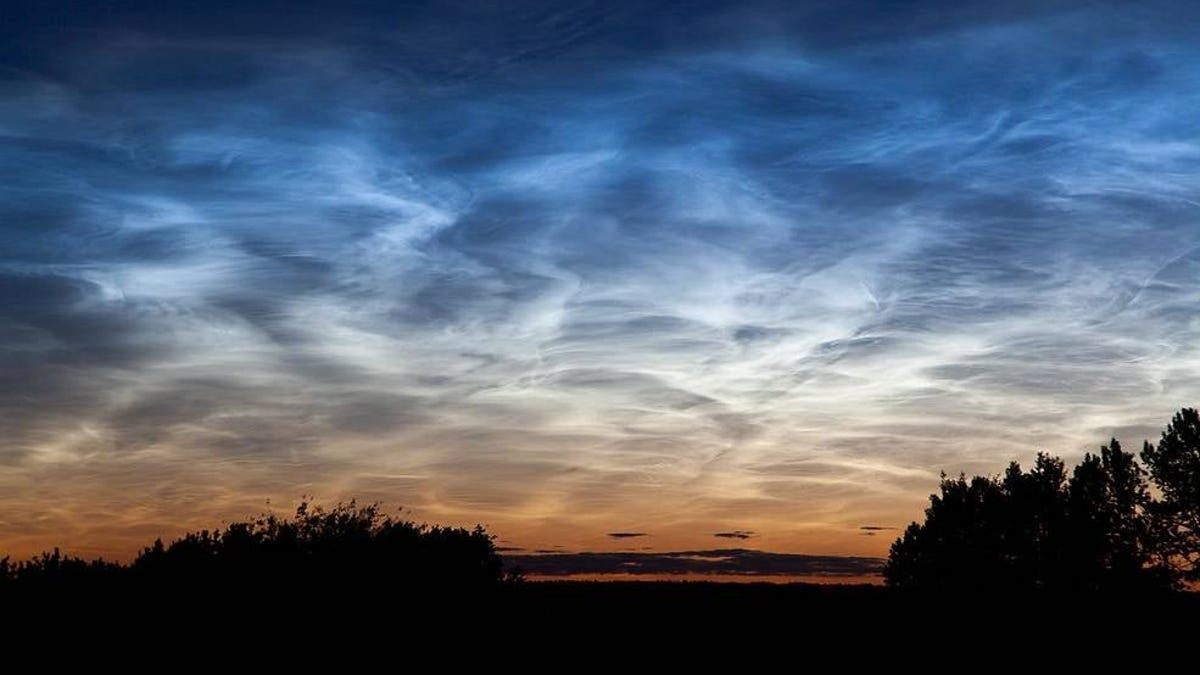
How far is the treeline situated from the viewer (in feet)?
124

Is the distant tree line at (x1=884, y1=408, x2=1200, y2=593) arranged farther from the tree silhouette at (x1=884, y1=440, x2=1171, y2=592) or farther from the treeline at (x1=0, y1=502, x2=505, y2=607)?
the treeline at (x1=0, y1=502, x2=505, y2=607)

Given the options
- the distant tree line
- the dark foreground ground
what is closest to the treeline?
the dark foreground ground

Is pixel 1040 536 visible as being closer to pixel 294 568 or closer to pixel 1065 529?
pixel 1065 529

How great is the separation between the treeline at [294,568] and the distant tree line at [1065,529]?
2548cm

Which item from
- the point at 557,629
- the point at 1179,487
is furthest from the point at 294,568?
the point at 1179,487

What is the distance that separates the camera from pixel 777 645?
34.1 m

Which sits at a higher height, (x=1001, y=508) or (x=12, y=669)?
(x=1001, y=508)

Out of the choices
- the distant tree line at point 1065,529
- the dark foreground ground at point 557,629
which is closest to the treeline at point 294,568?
the dark foreground ground at point 557,629

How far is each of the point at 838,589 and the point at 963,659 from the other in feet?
55.5

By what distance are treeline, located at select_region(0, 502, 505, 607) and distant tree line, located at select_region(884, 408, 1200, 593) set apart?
25.5 m

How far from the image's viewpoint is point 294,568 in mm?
43938

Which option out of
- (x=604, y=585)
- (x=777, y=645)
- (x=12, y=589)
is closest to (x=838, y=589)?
(x=604, y=585)

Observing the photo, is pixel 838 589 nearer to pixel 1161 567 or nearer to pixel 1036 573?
pixel 1161 567

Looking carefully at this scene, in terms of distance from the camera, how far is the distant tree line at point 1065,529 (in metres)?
66.6
